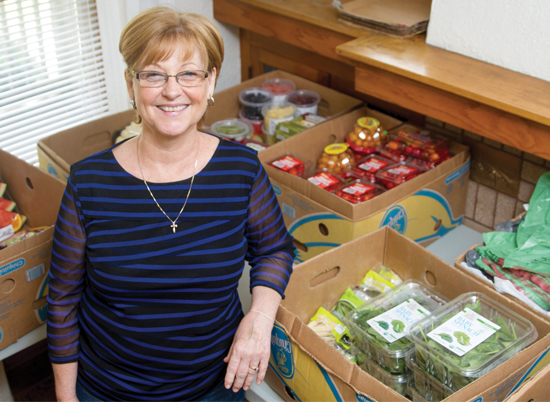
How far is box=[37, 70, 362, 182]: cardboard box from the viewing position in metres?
2.04

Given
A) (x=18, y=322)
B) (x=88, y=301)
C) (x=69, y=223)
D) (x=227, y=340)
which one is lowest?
(x=18, y=322)

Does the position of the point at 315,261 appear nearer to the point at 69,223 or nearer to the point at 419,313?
the point at 419,313

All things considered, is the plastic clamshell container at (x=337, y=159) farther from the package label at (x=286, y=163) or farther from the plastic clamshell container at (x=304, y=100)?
the plastic clamshell container at (x=304, y=100)

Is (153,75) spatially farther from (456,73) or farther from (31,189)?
(31,189)

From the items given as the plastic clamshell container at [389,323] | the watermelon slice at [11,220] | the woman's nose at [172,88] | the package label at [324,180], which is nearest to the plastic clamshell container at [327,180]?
the package label at [324,180]

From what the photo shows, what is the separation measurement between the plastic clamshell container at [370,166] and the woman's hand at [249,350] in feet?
2.67

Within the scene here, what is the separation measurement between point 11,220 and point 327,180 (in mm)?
1097

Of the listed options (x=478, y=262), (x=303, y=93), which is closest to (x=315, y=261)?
(x=478, y=262)

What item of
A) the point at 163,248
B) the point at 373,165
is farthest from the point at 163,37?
the point at 373,165

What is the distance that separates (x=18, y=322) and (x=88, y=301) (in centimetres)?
37

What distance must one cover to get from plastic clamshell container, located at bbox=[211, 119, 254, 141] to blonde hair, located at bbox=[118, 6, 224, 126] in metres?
1.08

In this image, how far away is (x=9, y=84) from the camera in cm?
229

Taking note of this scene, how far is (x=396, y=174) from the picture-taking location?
1.86 m

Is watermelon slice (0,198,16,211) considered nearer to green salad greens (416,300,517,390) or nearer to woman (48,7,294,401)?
woman (48,7,294,401)
